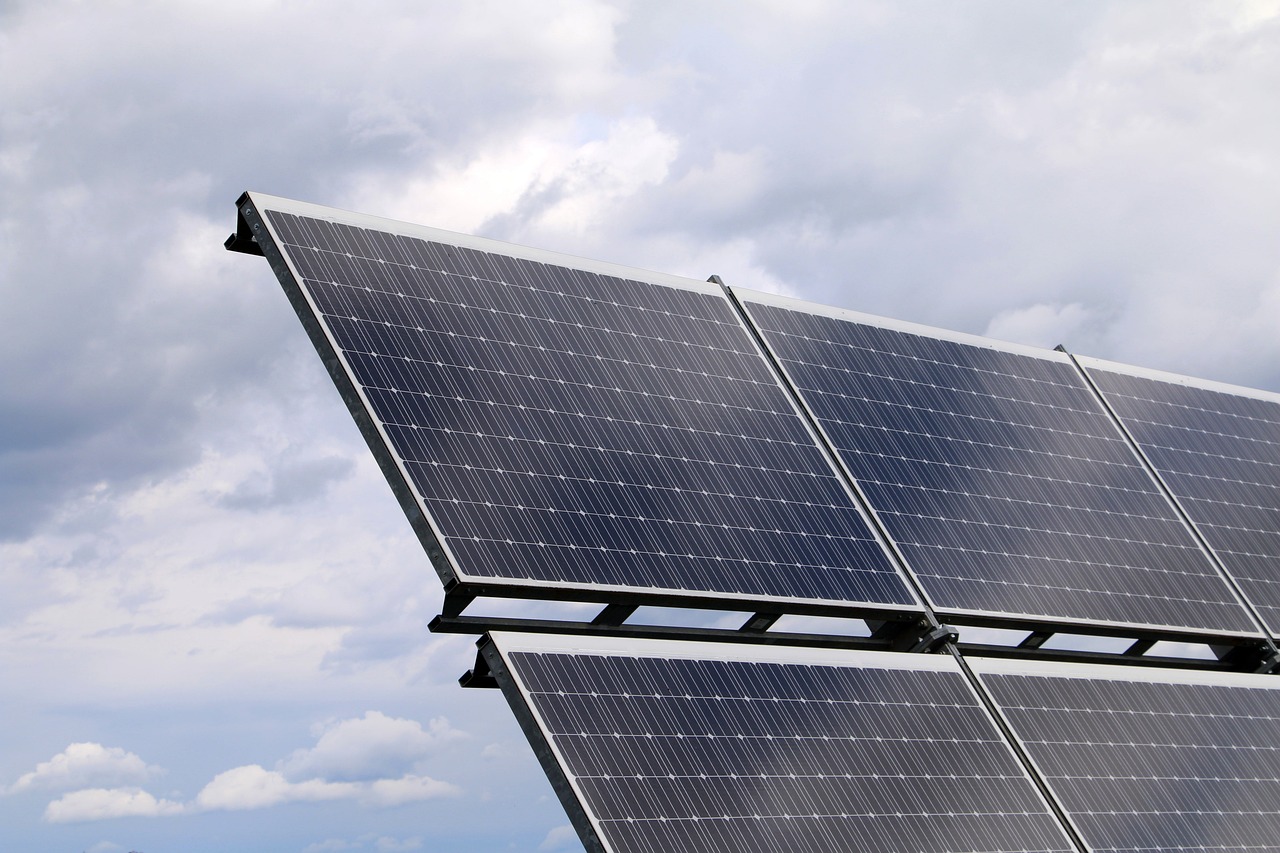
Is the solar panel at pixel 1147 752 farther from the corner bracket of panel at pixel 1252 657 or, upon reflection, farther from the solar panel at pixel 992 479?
the corner bracket of panel at pixel 1252 657

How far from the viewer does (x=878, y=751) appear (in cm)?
1416

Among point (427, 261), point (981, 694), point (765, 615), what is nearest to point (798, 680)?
point (765, 615)

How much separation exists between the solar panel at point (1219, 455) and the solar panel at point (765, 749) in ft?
23.7

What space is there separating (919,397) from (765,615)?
559cm

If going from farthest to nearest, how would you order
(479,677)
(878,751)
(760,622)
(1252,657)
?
(1252,657)
(760,622)
(878,751)
(479,677)

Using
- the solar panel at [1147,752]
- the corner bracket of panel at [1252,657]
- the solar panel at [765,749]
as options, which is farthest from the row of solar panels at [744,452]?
the solar panel at [1147,752]

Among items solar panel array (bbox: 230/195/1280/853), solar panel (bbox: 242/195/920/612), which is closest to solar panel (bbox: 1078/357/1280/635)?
solar panel array (bbox: 230/195/1280/853)

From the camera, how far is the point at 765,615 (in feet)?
50.3

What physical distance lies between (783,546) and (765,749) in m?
2.92

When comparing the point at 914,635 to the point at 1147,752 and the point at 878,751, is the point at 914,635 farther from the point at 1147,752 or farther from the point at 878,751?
the point at 1147,752

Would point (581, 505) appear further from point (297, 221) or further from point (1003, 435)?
point (1003, 435)

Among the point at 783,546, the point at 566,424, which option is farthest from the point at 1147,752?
the point at 566,424

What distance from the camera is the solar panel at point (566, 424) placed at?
14055 millimetres

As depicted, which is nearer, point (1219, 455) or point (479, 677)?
point (479, 677)
